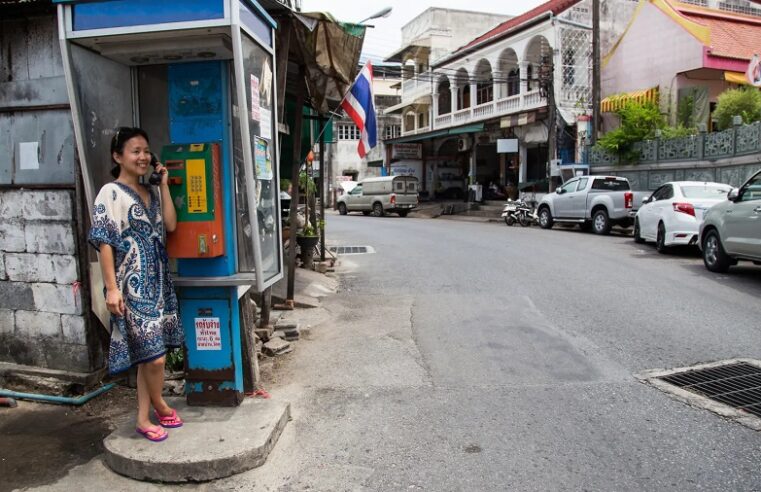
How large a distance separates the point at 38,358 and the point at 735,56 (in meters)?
21.9

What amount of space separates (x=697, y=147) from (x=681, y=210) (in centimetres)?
675

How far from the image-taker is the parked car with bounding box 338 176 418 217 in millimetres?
27469

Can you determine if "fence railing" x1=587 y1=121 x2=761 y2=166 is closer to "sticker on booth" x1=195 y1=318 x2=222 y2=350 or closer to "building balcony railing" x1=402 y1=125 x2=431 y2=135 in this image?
"sticker on booth" x1=195 y1=318 x2=222 y2=350

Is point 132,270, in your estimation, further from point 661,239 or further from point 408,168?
point 408,168

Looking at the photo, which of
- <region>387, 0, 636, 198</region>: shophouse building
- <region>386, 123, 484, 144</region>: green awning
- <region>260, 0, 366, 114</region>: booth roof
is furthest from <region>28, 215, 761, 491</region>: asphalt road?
<region>386, 123, 484, 144</region>: green awning

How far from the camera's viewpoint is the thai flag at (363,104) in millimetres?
7582

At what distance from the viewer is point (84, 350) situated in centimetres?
446

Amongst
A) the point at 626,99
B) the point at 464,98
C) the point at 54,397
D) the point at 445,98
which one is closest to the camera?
the point at 54,397

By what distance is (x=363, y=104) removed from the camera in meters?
7.82

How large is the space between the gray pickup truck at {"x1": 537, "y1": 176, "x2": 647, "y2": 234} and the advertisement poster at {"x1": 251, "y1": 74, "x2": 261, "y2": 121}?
580 inches

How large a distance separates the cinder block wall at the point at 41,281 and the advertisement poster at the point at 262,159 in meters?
1.55

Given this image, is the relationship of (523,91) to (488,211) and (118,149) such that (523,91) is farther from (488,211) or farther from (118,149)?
(118,149)

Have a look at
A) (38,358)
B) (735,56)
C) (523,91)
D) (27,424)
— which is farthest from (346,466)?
(523,91)

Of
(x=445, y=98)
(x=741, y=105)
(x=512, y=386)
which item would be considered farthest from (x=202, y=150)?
(x=445, y=98)
